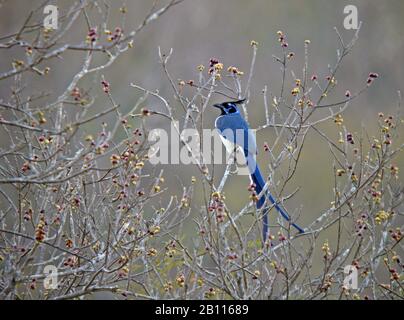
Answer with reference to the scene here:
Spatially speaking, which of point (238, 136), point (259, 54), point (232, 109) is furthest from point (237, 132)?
point (259, 54)

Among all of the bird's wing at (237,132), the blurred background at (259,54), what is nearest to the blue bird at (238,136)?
the bird's wing at (237,132)

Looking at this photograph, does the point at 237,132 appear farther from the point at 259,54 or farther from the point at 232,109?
the point at 259,54

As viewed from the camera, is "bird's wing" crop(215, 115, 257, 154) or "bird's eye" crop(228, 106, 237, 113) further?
"bird's eye" crop(228, 106, 237, 113)

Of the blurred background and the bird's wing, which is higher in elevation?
the blurred background

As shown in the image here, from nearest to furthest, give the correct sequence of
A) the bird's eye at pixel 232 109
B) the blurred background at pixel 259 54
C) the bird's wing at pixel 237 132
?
1. the bird's wing at pixel 237 132
2. the bird's eye at pixel 232 109
3. the blurred background at pixel 259 54

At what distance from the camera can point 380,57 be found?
11383 mm

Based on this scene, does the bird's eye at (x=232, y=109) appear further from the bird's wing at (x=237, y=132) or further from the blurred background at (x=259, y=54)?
the blurred background at (x=259, y=54)

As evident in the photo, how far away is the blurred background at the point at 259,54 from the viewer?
9992 millimetres

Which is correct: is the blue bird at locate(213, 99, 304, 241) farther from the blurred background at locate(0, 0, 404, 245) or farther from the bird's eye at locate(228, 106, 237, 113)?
the blurred background at locate(0, 0, 404, 245)

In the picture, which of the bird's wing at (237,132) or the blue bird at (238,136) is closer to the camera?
the blue bird at (238,136)

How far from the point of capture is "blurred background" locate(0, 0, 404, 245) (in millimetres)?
9992

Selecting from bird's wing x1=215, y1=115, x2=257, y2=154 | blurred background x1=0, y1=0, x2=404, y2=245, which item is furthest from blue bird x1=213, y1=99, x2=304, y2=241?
blurred background x1=0, y1=0, x2=404, y2=245
